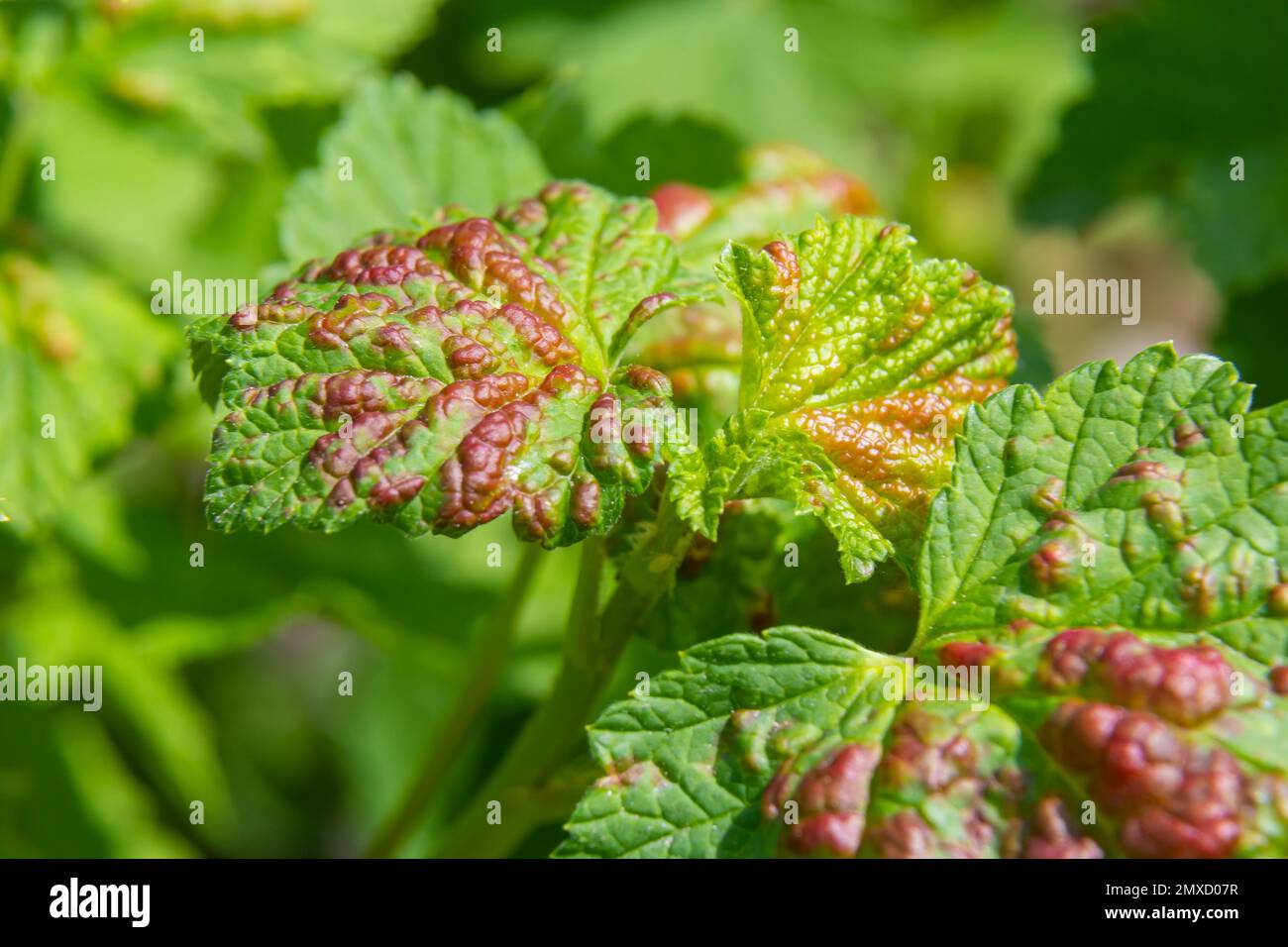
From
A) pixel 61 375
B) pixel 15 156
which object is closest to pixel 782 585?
pixel 61 375

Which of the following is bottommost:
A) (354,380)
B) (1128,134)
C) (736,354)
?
(354,380)

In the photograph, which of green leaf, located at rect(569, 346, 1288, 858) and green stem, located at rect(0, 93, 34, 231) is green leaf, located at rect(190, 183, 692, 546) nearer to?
green leaf, located at rect(569, 346, 1288, 858)

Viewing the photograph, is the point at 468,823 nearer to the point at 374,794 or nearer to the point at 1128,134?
the point at 374,794

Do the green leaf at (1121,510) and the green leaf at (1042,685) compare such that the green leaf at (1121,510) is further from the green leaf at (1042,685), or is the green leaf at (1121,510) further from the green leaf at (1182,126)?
the green leaf at (1182,126)

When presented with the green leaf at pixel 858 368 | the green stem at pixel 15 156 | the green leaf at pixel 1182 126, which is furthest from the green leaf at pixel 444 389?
the green leaf at pixel 1182 126

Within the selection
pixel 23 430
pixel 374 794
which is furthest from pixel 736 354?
pixel 374 794
